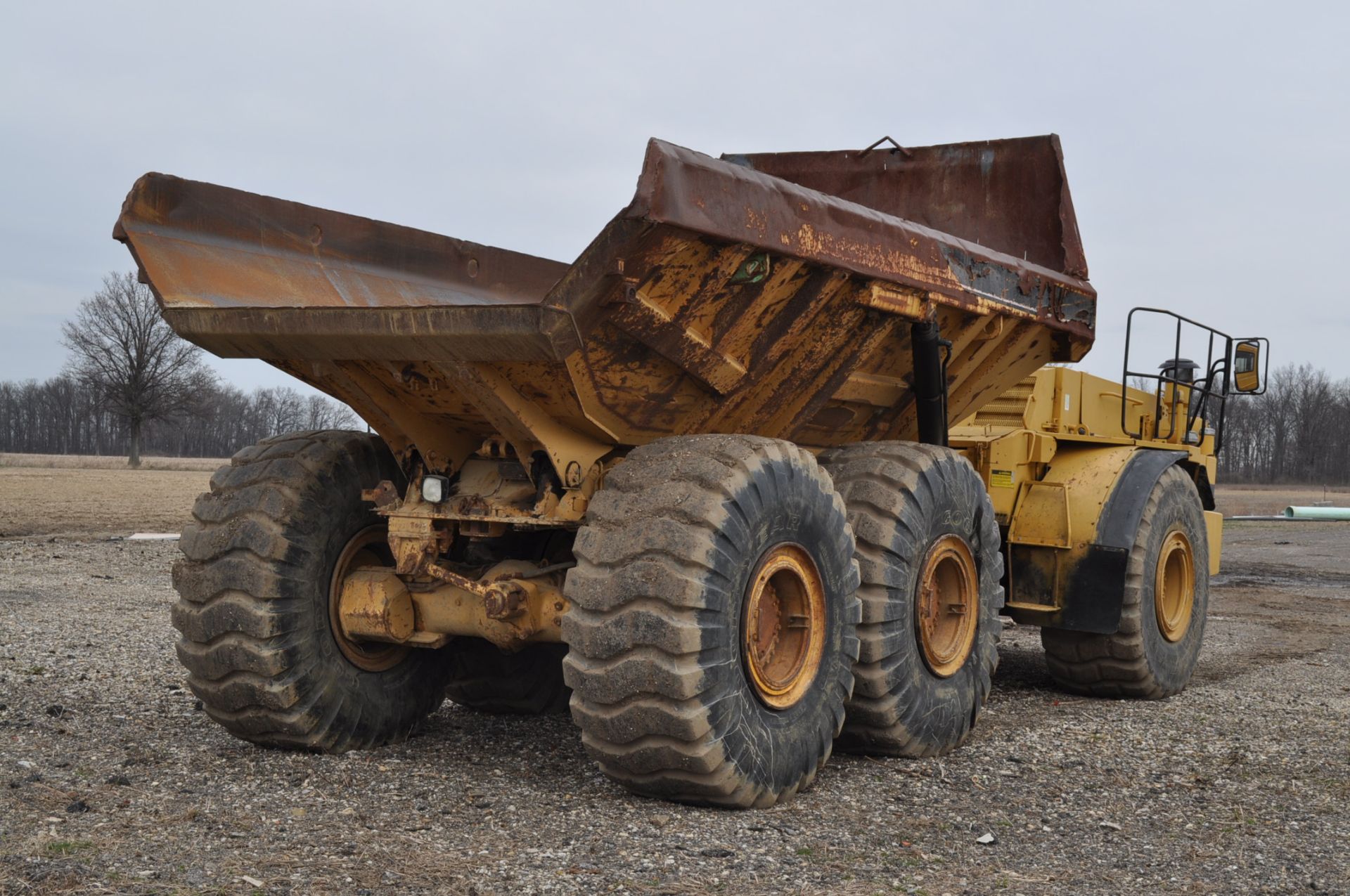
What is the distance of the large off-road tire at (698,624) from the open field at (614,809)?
0.64ft

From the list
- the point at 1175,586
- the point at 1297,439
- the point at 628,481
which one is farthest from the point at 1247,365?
the point at 1297,439

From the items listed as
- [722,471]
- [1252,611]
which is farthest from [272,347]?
[1252,611]

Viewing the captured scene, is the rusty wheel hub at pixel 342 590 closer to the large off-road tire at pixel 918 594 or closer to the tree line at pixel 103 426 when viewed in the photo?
the large off-road tire at pixel 918 594

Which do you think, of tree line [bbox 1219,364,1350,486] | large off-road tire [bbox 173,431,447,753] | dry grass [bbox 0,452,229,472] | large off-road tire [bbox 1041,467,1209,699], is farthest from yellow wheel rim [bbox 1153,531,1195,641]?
tree line [bbox 1219,364,1350,486]

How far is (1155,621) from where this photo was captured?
7629 mm

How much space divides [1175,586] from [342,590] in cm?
544

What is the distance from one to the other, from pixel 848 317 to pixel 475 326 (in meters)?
1.82

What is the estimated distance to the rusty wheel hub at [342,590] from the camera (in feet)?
17.4

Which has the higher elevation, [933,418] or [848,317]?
[848,317]

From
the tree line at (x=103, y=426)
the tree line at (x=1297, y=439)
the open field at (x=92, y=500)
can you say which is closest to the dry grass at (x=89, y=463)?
the open field at (x=92, y=500)

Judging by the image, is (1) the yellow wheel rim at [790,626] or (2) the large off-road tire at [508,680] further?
(2) the large off-road tire at [508,680]

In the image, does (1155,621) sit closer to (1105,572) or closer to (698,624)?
A: (1105,572)

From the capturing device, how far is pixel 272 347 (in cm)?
477

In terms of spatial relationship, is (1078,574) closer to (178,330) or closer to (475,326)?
(475,326)
